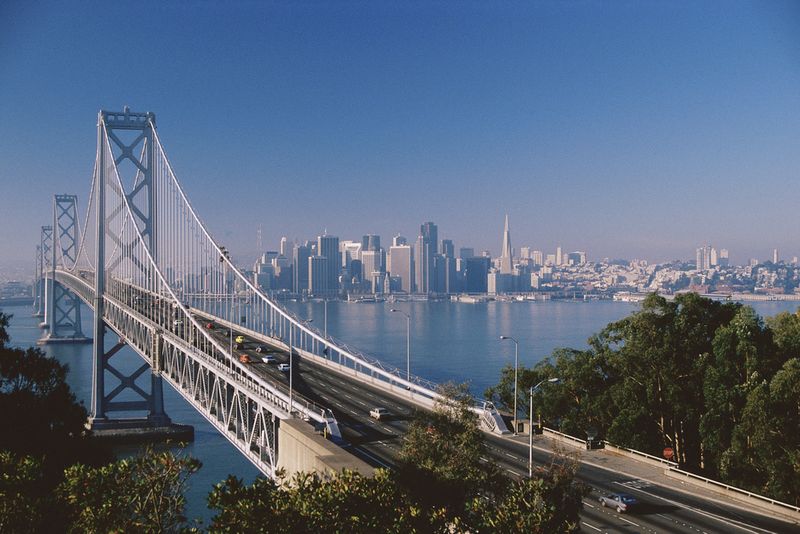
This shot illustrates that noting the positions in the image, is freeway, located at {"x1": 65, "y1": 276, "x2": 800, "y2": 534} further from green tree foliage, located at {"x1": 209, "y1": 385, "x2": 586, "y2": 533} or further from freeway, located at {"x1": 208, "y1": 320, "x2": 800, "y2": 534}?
green tree foliage, located at {"x1": 209, "y1": 385, "x2": 586, "y2": 533}

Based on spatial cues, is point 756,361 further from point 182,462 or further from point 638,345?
point 182,462

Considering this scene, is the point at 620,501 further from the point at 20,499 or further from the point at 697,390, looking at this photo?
the point at 20,499

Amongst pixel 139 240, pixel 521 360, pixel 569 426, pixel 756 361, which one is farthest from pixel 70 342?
pixel 756 361

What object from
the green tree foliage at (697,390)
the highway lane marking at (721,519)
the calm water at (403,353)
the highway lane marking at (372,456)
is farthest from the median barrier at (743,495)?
the calm water at (403,353)

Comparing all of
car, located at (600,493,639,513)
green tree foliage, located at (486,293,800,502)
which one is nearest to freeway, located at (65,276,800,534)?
car, located at (600,493,639,513)

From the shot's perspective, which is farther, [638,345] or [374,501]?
[638,345]
